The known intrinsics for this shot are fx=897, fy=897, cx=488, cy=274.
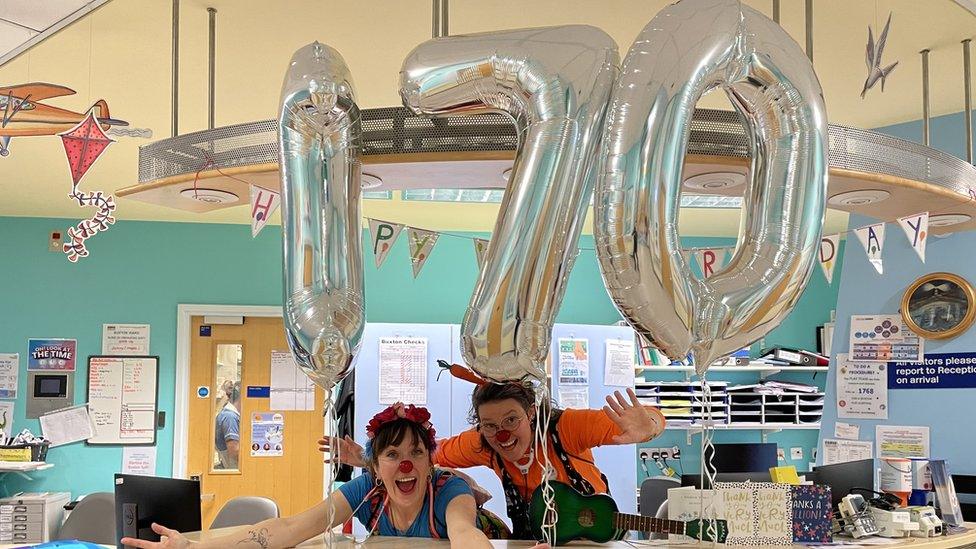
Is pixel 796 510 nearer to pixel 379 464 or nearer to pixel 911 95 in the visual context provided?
pixel 379 464

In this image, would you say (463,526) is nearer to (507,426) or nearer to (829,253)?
(507,426)

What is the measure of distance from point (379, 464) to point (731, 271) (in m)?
1.86

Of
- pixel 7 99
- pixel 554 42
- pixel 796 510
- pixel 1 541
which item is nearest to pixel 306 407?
pixel 1 541

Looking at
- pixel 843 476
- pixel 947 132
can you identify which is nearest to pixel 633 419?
pixel 843 476

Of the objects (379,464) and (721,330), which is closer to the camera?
(721,330)

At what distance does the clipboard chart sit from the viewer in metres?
6.67

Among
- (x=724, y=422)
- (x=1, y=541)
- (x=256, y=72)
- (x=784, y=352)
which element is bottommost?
(x=1, y=541)

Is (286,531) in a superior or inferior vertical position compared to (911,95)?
inferior

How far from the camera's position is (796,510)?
8.84ft

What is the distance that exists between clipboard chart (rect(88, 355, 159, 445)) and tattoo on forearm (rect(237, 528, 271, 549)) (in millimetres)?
4803

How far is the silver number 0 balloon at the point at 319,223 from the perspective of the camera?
3.17 feet

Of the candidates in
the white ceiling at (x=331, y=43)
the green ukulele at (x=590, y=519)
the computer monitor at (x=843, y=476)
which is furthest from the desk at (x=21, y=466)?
the computer monitor at (x=843, y=476)

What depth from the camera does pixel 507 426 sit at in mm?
2812

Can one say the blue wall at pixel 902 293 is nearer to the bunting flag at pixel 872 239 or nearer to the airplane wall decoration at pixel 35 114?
the bunting flag at pixel 872 239
